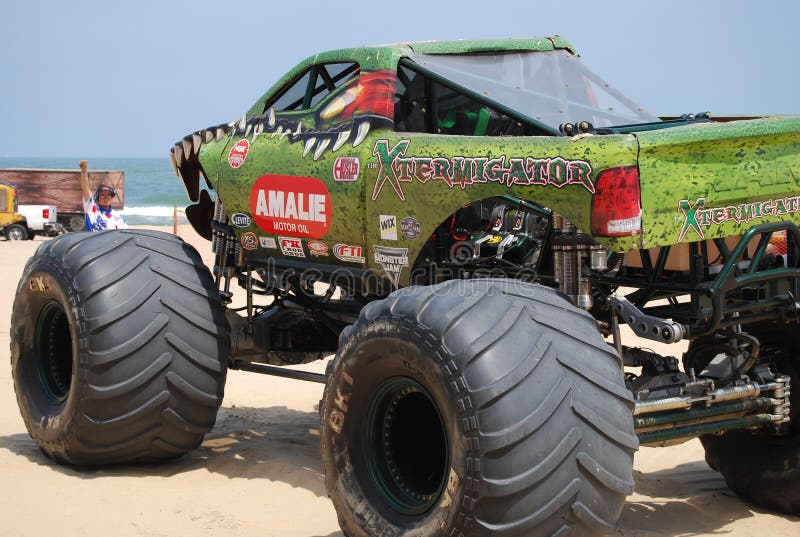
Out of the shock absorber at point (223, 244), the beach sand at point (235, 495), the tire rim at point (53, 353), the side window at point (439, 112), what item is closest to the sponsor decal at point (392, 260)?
the side window at point (439, 112)

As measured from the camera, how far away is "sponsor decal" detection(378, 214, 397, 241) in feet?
18.7

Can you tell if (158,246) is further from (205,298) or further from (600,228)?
(600,228)

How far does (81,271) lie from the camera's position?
6.24m

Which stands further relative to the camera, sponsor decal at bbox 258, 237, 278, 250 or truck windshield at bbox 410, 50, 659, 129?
sponsor decal at bbox 258, 237, 278, 250

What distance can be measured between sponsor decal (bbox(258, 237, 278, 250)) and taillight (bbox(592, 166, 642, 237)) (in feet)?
8.59

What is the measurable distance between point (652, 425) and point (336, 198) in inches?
86.8

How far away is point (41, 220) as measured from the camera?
31156 mm

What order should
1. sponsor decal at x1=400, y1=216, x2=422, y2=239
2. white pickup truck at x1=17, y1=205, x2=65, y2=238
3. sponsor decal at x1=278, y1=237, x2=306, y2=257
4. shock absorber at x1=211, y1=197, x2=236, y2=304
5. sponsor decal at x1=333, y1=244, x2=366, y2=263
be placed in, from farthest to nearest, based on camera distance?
white pickup truck at x1=17, y1=205, x2=65, y2=238 < shock absorber at x1=211, y1=197, x2=236, y2=304 < sponsor decal at x1=278, y1=237, x2=306, y2=257 < sponsor decal at x1=333, y1=244, x2=366, y2=263 < sponsor decal at x1=400, y1=216, x2=422, y2=239

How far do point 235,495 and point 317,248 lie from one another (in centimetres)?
150

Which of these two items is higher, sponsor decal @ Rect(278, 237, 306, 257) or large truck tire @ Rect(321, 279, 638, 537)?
sponsor decal @ Rect(278, 237, 306, 257)

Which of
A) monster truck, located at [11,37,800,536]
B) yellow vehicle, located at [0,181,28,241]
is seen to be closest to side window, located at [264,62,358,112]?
monster truck, located at [11,37,800,536]

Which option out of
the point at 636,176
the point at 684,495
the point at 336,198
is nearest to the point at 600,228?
the point at 636,176

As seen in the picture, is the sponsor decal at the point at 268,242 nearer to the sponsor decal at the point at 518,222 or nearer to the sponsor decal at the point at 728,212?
the sponsor decal at the point at 518,222

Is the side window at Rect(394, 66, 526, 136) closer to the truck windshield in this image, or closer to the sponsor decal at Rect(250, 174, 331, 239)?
the truck windshield
